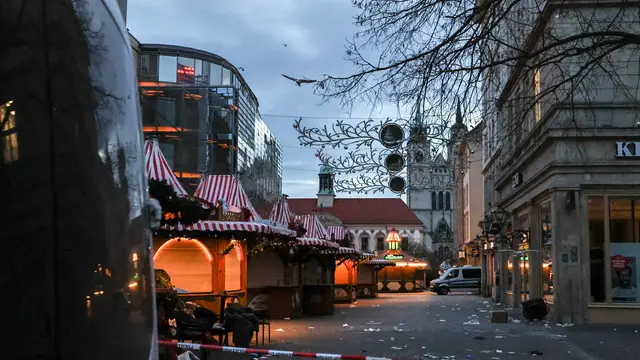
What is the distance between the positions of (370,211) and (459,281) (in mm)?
60935

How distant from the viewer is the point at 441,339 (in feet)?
54.9

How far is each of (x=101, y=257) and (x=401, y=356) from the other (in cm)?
1144

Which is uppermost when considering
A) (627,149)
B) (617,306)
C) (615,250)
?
(627,149)

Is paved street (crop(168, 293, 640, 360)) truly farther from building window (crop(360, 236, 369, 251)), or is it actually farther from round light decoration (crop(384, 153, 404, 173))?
building window (crop(360, 236, 369, 251))

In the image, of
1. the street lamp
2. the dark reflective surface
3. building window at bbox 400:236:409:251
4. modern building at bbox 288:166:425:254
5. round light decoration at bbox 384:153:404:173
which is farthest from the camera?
modern building at bbox 288:166:425:254

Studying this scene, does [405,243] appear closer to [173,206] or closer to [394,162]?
[394,162]

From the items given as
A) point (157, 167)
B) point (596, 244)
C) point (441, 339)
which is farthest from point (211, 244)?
point (596, 244)

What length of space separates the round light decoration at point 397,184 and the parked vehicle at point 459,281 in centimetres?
3870

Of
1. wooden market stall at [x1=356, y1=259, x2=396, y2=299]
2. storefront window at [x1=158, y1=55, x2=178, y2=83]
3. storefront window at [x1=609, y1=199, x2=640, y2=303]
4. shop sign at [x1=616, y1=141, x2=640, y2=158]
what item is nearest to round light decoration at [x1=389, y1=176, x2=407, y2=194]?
shop sign at [x1=616, y1=141, x2=640, y2=158]

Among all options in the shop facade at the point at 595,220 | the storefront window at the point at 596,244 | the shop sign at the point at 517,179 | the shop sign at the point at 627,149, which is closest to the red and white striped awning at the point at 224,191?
the shop facade at the point at 595,220

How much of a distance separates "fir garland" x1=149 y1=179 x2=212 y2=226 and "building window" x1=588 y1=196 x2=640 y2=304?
13291 millimetres

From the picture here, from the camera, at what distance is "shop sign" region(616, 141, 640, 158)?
2027 cm

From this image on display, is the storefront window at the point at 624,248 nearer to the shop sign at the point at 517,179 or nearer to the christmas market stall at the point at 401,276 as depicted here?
the shop sign at the point at 517,179

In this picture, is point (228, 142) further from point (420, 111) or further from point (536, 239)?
point (420, 111)
